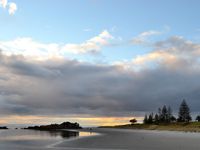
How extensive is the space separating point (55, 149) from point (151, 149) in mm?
16079

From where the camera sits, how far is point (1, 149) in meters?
63.7

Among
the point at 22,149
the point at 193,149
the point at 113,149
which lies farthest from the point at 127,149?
the point at 22,149

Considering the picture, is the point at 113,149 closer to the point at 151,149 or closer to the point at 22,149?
the point at 151,149

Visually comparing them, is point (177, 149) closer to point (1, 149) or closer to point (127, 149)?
point (127, 149)

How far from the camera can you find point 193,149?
61.2m

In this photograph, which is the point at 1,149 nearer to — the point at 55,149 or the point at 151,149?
the point at 55,149

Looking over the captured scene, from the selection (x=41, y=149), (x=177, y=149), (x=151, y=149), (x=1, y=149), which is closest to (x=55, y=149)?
(x=41, y=149)

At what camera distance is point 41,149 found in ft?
212

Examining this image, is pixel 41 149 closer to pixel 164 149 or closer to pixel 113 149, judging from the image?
pixel 113 149

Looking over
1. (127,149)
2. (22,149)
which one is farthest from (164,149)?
(22,149)

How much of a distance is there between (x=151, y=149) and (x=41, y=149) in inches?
727

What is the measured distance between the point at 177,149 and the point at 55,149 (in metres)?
20.2

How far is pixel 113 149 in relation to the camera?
64.2 metres

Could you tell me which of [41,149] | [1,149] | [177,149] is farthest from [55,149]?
[177,149]
